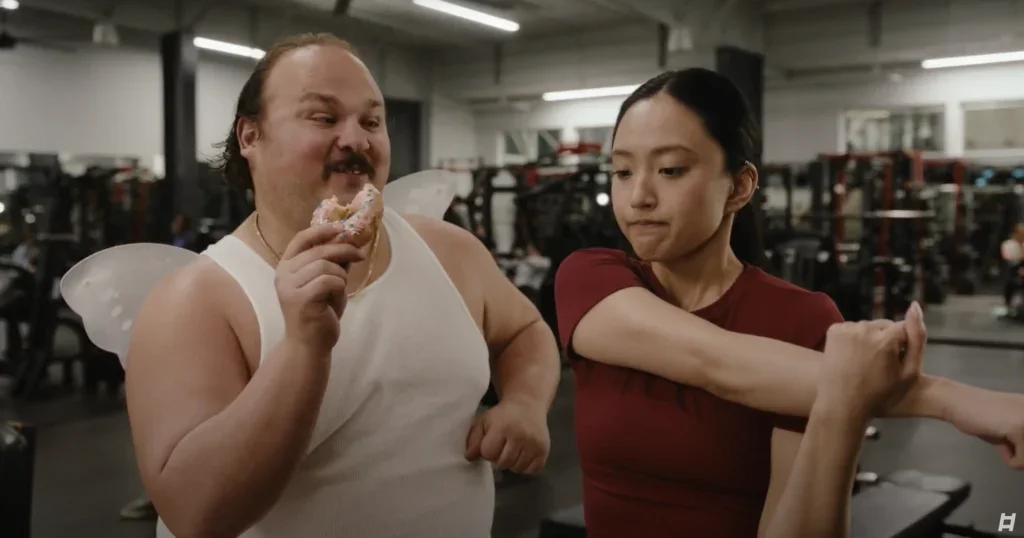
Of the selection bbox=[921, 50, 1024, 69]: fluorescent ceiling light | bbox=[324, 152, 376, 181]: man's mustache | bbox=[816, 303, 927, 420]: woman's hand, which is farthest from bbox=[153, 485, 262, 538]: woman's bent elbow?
bbox=[921, 50, 1024, 69]: fluorescent ceiling light

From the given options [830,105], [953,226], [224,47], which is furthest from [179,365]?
[830,105]

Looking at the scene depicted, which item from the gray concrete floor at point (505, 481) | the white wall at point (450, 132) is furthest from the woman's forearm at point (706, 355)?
the white wall at point (450, 132)

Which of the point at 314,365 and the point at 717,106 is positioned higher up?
the point at 717,106

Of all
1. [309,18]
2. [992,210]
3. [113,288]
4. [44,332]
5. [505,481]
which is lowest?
[505,481]

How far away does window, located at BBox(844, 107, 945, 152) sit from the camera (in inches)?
511

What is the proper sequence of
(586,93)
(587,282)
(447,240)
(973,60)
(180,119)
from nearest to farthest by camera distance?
1. (587,282)
2. (447,240)
3. (180,119)
4. (973,60)
5. (586,93)

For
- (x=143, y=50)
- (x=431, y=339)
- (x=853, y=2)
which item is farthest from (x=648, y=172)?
(x=143, y=50)

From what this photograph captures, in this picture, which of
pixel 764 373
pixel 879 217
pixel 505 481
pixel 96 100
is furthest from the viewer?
pixel 96 100

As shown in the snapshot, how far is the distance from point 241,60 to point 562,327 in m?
13.9

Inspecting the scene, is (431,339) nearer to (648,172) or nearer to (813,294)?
(648,172)

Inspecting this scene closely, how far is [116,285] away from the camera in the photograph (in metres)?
1.10

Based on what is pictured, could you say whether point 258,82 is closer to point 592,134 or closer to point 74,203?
point 74,203

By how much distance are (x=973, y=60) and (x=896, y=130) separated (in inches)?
67.2

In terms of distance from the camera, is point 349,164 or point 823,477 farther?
point 349,164
